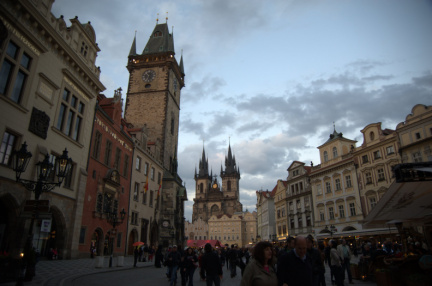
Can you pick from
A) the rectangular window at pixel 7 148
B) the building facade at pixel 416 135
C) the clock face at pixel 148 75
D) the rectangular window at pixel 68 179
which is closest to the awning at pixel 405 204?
the building facade at pixel 416 135

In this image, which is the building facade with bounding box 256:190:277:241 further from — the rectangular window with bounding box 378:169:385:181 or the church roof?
the church roof

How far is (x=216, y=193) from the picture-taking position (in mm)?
122250

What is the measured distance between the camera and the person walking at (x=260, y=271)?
12.1ft

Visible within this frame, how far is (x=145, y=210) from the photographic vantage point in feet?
105

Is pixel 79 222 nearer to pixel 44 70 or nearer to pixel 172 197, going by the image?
pixel 44 70

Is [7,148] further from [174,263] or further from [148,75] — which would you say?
[148,75]

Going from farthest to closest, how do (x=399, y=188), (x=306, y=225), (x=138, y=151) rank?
(x=306, y=225)
(x=138, y=151)
(x=399, y=188)

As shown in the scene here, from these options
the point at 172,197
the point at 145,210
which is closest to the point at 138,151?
the point at 145,210

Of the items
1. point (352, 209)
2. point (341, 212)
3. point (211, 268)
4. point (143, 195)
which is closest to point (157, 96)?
point (143, 195)

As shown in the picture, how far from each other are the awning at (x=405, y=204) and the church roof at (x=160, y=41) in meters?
42.7

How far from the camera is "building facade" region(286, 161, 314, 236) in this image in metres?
40.7

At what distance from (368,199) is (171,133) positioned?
1117 inches

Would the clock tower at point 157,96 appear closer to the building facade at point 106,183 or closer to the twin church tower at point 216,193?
the building facade at point 106,183

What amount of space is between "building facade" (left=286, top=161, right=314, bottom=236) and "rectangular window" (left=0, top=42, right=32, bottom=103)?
36190 millimetres
